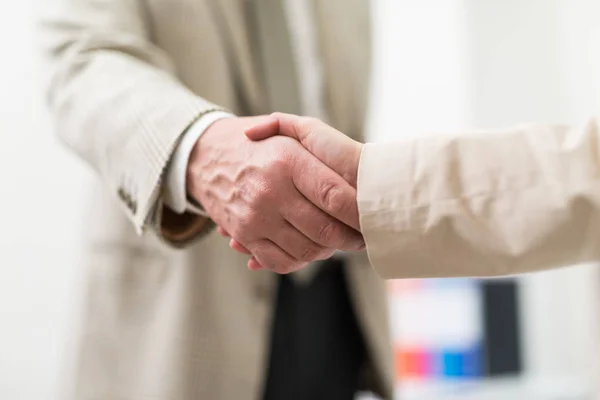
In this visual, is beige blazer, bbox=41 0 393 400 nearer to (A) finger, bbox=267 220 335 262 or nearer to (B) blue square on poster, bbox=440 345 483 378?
(A) finger, bbox=267 220 335 262

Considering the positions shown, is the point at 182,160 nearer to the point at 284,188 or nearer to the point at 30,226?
the point at 284,188

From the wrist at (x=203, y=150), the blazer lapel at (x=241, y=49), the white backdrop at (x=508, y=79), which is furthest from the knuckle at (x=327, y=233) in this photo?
the white backdrop at (x=508, y=79)

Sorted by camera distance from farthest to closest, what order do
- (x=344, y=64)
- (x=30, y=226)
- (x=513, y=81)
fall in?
(x=513, y=81)
(x=30, y=226)
(x=344, y=64)

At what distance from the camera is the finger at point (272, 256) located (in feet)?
1.63

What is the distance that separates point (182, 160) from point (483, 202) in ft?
0.87

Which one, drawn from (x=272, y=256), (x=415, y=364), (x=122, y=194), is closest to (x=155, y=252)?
(x=122, y=194)

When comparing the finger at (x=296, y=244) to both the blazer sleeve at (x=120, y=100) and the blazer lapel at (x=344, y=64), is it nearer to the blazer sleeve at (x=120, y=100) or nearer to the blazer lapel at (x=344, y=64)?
the blazer sleeve at (x=120, y=100)

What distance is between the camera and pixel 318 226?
0.47 m

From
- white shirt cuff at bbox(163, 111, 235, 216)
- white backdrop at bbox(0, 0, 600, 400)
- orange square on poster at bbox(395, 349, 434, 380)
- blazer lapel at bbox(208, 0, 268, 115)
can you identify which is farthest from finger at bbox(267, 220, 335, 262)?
orange square on poster at bbox(395, 349, 434, 380)

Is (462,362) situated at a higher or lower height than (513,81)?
lower

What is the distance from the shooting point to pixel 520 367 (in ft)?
5.90

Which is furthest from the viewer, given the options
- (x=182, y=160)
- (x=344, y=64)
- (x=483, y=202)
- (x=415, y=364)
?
(x=415, y=364)

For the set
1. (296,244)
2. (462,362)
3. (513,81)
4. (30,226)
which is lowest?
(462,362)

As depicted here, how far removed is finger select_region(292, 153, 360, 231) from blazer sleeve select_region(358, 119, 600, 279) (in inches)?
0.5
